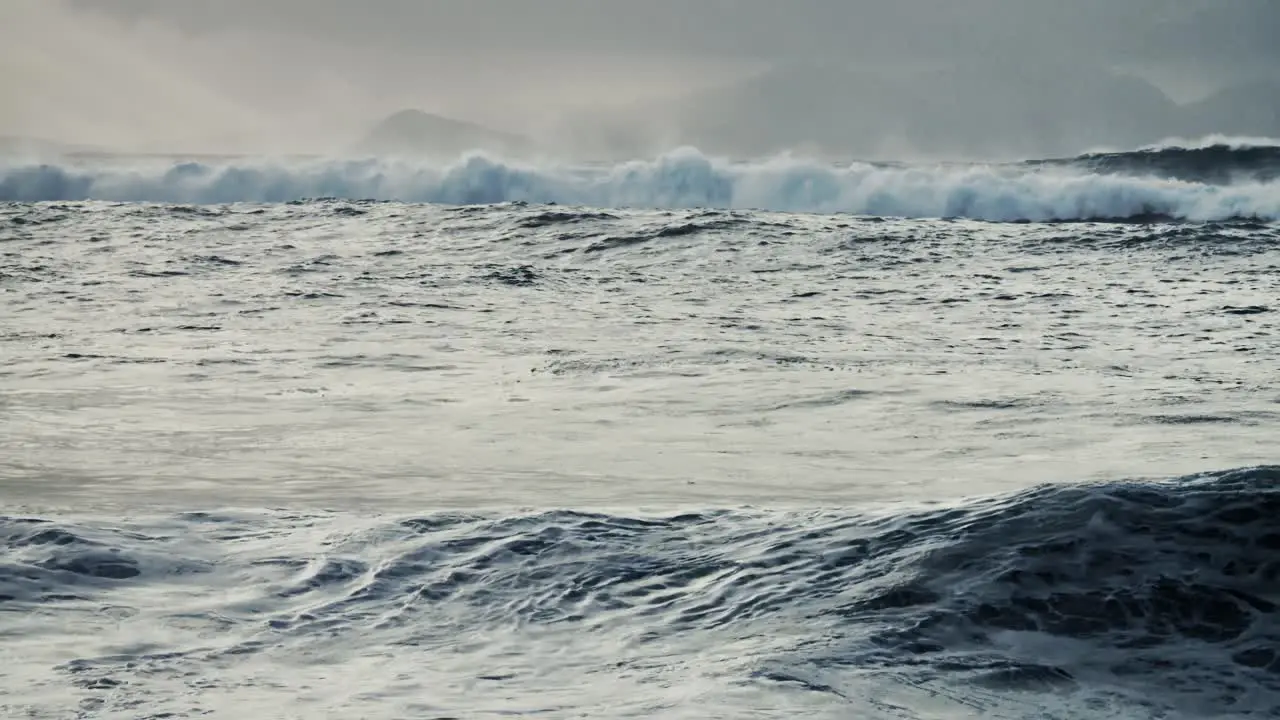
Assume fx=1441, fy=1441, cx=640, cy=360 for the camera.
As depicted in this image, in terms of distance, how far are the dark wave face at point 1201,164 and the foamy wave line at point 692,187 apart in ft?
3.77

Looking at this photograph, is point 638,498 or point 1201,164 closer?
point 638,498

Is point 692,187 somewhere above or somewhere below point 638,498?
above

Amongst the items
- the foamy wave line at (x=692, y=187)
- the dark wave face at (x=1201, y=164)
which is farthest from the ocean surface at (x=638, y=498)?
the dark wave face at (x=1201, y=164)

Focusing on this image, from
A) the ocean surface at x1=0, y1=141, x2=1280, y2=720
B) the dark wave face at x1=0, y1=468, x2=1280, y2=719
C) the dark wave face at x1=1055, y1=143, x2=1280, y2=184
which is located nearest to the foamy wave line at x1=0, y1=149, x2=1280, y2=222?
the dark wave face at x1=1055, y1=143, x2=1280, y2=184

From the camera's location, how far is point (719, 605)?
4.07 metres

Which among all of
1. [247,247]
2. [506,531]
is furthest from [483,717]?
[247,247]

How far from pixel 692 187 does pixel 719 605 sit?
1032 inches

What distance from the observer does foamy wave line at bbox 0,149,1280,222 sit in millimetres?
26594

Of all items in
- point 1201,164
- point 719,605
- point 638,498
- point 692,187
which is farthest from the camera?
point 1201,164

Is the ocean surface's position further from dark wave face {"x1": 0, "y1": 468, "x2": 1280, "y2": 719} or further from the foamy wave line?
the foamy wave line

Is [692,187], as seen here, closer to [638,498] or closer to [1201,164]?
[1201,164]

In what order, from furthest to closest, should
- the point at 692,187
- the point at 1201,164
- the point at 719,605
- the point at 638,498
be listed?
1. the point at 1201,164
2. the point at 692,187
3. the point at 638,498
4. the point at 719,605

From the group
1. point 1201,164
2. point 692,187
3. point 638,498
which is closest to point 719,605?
point 638,498

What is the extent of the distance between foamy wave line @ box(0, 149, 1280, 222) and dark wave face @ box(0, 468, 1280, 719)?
23.0 meters
